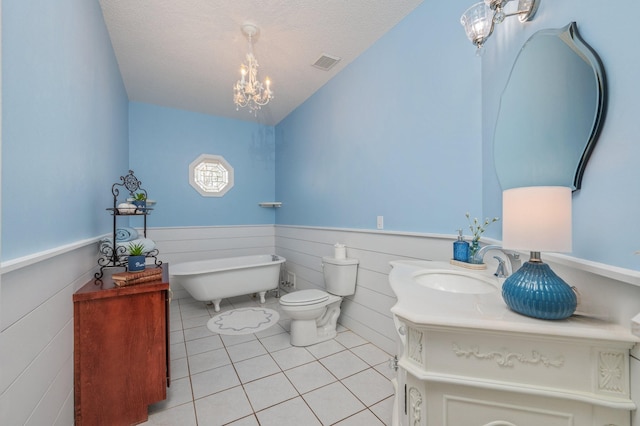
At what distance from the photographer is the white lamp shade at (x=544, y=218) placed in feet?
2.35

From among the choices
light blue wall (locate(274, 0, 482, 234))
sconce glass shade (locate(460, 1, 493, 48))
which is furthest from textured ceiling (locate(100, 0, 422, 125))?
sconce glass shade (locate(460, 1, 493, 48))

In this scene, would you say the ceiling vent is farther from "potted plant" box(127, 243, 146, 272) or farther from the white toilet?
"potted plant" box(127, 243, 146, 272)

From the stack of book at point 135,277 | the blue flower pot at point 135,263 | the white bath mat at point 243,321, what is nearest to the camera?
the stack of book at point 135,277

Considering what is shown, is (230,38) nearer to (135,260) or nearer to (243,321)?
(135,260)

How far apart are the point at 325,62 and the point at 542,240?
2.57 metres

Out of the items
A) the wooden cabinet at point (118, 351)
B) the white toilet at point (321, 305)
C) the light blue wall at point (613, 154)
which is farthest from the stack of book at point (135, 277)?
the light blue wall at point (613, 154)

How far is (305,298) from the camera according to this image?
229 centimetres

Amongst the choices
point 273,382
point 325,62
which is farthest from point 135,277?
point 325,62

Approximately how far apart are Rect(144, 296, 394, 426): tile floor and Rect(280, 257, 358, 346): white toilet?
105mm

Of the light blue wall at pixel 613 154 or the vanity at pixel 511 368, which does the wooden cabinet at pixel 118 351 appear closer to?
the vanity at pixel 511 368

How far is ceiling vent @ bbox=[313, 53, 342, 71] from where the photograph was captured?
2.51 metres

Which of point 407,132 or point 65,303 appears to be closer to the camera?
point 65,303

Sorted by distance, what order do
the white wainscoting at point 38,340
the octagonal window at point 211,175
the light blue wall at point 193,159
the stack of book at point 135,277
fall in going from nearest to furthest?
the white wainscoting at point 38,340 → the stack of book at point 135,277 → the light blue wall at point 193,159 → the octagonal window at point 211,175

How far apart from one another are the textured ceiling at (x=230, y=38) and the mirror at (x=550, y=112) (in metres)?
1.24
